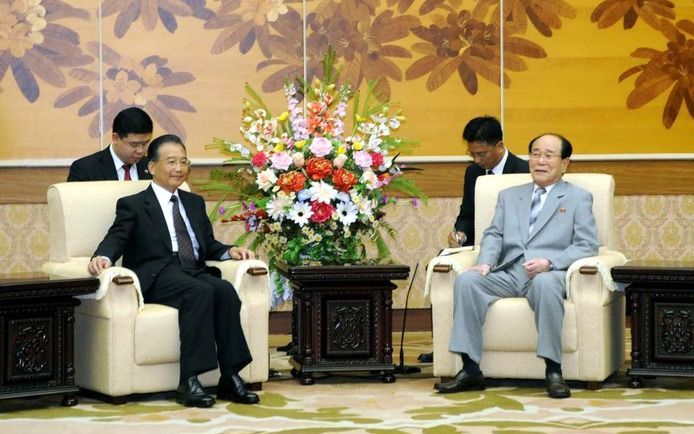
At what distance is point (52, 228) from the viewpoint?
6.80 meters

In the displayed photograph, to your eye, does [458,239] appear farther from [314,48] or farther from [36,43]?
[36,43]

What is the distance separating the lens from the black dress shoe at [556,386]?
6270 mm

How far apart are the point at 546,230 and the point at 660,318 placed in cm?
79

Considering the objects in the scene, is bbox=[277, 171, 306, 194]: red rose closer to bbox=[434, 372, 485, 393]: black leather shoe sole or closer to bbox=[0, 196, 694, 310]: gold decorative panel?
bbox=[434, 372, 485, 393]: black leather shoe sole

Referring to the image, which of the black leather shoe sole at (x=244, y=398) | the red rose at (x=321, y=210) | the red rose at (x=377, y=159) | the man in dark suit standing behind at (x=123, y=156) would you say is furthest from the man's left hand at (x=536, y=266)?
the man in dark suit standing behind at (x=123, y=156)

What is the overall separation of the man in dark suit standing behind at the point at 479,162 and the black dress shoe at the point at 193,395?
2.14 m

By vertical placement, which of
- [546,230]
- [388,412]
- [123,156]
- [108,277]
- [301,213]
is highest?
[123,156]

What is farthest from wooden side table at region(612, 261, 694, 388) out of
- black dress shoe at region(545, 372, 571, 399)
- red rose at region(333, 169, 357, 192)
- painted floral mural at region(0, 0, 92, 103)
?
painted floral mural at region(0, 0, 92, 103)

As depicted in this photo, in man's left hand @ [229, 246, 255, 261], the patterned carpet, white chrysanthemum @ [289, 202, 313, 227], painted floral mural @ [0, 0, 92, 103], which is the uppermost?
painted floral mural @ [0, 0, 92, 103]

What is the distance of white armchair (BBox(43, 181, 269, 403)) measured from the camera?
6.16 m

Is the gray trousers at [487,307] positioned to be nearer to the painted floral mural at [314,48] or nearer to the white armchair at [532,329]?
Result: the white armchair at [532,329]

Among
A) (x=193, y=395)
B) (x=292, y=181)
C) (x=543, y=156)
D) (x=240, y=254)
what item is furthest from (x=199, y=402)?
(x=543, y=156)

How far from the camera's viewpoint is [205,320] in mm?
6242

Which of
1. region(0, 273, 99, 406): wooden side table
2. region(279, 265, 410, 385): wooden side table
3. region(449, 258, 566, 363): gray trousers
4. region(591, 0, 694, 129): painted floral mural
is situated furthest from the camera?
region(591, 0, 694, 129): painted floral mural
